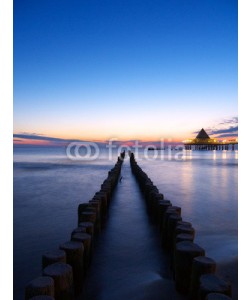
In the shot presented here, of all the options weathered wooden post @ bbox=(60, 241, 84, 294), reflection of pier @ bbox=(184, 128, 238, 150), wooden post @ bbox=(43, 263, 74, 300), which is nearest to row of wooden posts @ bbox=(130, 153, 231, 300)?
weathered wooden post @ bbox=(60, 241, 84, 294)

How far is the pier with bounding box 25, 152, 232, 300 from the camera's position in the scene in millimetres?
2895

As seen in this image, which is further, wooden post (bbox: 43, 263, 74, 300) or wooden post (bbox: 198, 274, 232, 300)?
wooden post (bbox: 43, 263, 74, 300)

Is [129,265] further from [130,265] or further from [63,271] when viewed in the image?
[63,271]

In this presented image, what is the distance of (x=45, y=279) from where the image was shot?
8.95 ft

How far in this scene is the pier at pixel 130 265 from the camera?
2.89m

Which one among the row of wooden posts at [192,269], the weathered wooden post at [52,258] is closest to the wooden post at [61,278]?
the weathered wooden post at [52,258]

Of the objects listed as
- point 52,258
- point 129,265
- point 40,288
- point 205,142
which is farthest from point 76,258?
point 205,142

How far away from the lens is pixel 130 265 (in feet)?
14.9

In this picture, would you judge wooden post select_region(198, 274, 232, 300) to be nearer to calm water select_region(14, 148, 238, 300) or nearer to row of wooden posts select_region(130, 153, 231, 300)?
row of wooden posts select_region(130, 153, 231, 300)
